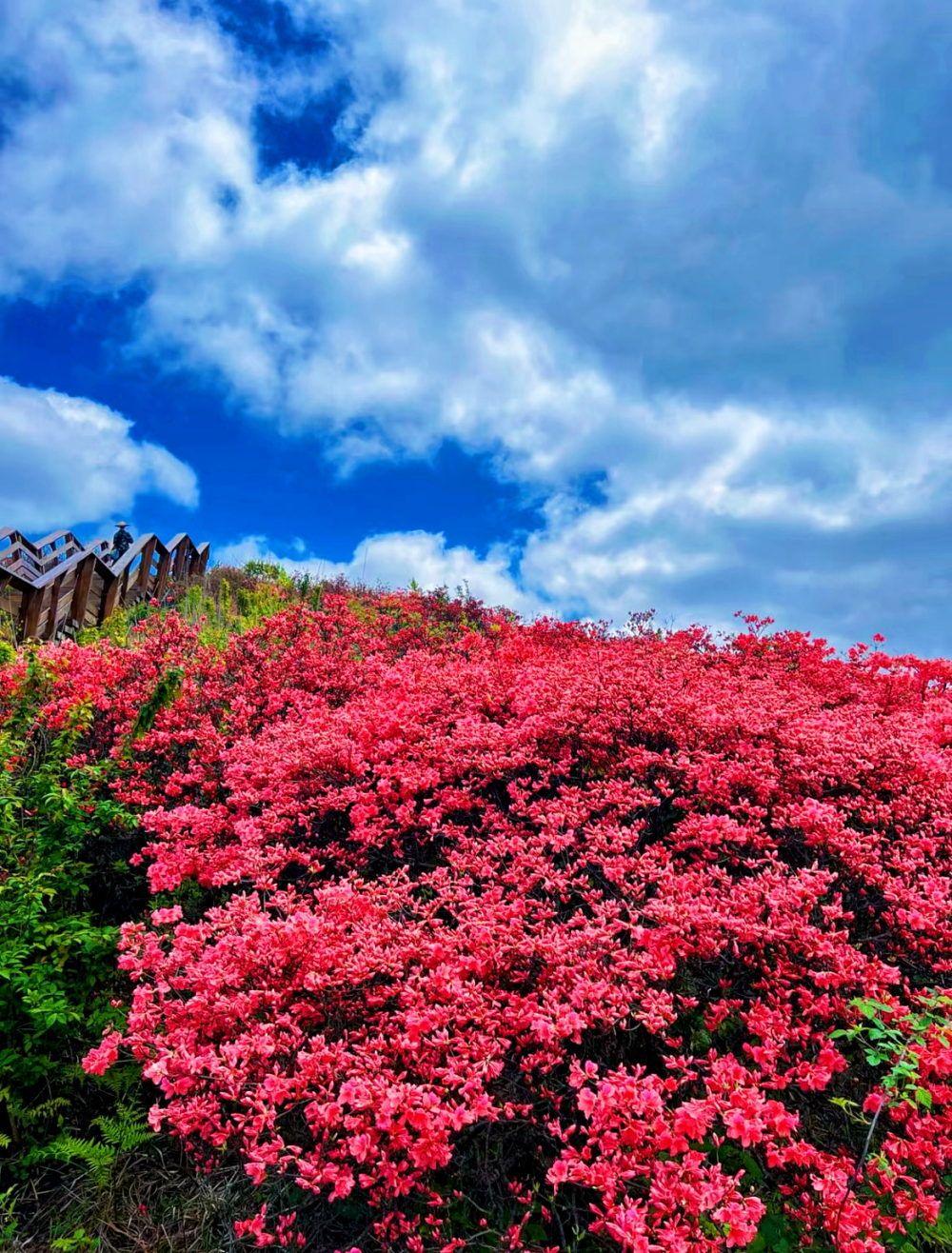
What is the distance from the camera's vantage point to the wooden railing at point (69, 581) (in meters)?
12.0

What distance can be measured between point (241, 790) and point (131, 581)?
14038mm

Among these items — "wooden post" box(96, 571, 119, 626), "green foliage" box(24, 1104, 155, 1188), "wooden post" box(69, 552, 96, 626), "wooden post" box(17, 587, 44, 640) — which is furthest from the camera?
"wooden post" box(96, 571, 119, 626)

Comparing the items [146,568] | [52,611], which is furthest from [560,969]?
[146,568]

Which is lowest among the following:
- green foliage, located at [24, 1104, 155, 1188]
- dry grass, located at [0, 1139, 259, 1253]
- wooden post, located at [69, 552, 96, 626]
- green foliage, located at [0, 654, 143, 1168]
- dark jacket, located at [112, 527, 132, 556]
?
dry grass, located at [0, 1139, 259, 1253]

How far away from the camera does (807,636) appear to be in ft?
29.3

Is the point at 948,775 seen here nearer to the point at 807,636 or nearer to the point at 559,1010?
the point at 559,1010

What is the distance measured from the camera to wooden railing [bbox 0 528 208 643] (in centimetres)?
1201

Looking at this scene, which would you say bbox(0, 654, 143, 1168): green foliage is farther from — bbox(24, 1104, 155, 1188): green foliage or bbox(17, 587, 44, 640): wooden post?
bbox(17, 587, 44, 640): wooden post

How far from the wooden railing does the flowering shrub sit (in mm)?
7544

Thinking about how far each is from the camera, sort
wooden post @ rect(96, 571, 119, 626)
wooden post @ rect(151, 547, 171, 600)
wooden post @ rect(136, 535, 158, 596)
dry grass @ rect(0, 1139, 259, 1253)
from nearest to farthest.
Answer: dry grass @ rect(0, 1139, 259, 1253) → wooden post @ rect(96, 571, 119, 626) → wooden post @ rect(136, 535, 158, 596) → wooden post @ rect(151, 547, 171, 600)

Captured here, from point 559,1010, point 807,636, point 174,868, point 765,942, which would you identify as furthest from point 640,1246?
point 807,636

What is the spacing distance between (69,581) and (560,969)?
560 inches

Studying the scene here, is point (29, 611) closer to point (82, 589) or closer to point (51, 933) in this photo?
point (82, 589)

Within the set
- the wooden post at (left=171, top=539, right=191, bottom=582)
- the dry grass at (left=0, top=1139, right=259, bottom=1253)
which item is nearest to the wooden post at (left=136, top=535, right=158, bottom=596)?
the wooden post at (left=171, top=539, right=191, bottom=582)
